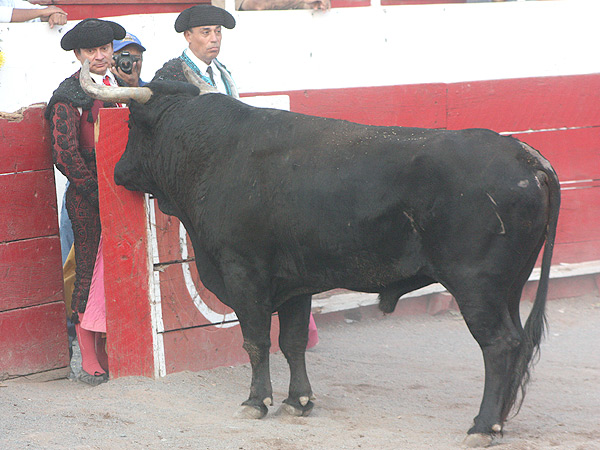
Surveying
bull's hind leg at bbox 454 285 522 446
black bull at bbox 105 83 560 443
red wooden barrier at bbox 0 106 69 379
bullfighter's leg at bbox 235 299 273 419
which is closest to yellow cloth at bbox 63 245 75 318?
red wooden barrier at bbox 0 106 69 379

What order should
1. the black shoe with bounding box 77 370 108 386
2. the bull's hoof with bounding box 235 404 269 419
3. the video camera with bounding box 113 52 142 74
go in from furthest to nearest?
1. the video camera with bounding box 113 52 142 74
2. the black shoe with bounding box 77 370 108 386
3. the bull's hoof with bounding box 235 404 269 419

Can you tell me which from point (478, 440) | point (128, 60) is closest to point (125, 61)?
point (128, 60)

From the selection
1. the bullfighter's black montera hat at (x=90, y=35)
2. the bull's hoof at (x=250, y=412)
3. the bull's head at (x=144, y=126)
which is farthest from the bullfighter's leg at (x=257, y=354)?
the bullfighter's black montera hat at (x=90, y=35)

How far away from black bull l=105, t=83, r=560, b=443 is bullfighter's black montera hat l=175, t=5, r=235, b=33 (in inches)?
29.0

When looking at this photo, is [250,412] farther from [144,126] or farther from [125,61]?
[125,61]

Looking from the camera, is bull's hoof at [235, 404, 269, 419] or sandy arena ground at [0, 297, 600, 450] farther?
bull's hoof at [235, 404, 269, 419]

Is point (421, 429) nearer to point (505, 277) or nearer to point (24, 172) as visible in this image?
point (505, 277)

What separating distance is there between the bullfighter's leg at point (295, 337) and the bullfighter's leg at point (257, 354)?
5.6 inches

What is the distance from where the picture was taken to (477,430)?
349cm

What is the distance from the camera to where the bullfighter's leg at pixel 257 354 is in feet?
12.8

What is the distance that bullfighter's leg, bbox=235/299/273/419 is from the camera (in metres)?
3.90

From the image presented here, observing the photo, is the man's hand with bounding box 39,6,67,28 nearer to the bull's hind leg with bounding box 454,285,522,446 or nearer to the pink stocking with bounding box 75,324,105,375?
the pink stocking with bounding box 75,324,105,375

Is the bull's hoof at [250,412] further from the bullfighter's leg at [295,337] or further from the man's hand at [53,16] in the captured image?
the man's hand at [53,16]

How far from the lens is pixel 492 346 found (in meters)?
3.44
